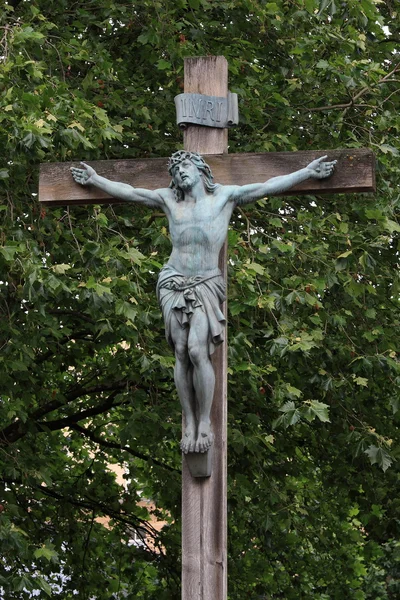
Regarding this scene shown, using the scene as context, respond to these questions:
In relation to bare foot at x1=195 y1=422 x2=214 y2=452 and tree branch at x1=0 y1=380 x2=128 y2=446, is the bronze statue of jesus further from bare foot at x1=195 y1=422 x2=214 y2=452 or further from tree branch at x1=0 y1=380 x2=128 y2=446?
tree branch at x1=0 y1=380 x2=128 y2=446

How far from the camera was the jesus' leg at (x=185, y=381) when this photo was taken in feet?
21.5

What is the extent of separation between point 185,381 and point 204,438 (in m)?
0.26

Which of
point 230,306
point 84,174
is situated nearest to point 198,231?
point 84,174

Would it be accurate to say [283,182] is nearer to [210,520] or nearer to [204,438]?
[204,438]

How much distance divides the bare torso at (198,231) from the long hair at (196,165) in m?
0.04

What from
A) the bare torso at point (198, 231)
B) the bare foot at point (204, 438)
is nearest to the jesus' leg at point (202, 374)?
the bare foot at point (204, 438)

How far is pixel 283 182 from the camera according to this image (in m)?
6.91

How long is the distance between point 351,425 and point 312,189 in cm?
496

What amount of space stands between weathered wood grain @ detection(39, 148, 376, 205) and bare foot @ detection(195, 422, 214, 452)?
3.79 ft

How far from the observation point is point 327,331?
11883 mm

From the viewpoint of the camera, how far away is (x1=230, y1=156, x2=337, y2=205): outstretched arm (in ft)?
22.5

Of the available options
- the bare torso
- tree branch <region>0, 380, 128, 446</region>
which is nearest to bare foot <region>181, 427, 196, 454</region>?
the bare torso

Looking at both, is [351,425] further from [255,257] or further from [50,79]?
[50,79]

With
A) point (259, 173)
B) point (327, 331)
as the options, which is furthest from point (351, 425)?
point (259, 173)
